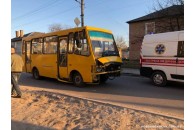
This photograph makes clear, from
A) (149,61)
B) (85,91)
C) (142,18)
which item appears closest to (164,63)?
(149,61)

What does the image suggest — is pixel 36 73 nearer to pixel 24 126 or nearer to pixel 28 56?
pixel 28 56

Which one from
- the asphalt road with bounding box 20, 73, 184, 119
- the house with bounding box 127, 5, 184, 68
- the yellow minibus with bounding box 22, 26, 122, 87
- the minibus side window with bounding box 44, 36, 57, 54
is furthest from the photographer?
the house with bounding box 127, 5, 184, 68

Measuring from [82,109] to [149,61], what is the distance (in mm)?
5636

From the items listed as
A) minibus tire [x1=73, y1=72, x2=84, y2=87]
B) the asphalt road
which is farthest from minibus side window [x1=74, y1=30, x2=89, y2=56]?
the asphalt road

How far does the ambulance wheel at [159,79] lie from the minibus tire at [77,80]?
351cm

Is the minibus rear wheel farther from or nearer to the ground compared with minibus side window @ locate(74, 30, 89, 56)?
nearer to the ground

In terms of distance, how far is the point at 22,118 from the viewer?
5.50m

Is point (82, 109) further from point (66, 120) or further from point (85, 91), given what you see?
point (85, 91)

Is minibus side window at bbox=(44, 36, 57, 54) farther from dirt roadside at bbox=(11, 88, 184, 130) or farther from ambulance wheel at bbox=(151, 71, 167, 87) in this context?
ambulance wheel at bbox=(151, 71, 167, 87)

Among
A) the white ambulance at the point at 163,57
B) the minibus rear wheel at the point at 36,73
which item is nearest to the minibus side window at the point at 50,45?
the minibus rear wheel at the point at 36,73

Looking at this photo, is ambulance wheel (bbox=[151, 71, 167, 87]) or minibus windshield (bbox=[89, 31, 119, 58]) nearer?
minibus windshield (bbox=[89, 31, 119, 58])

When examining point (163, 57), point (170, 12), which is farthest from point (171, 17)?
point (163, 57)

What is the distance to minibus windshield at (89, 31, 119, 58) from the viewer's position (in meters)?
9.87

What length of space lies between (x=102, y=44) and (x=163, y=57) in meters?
2.87
